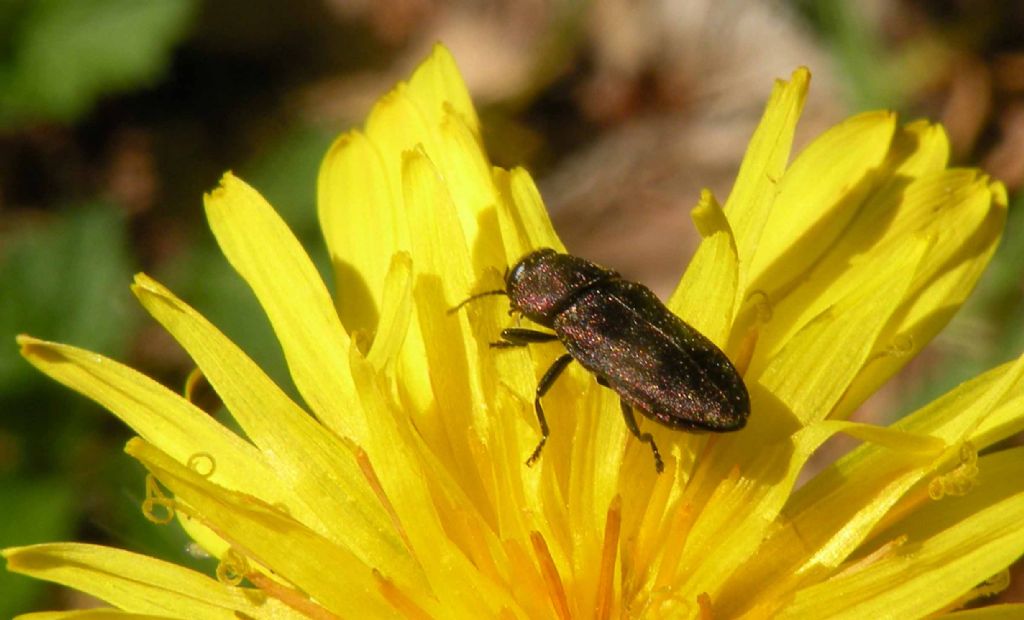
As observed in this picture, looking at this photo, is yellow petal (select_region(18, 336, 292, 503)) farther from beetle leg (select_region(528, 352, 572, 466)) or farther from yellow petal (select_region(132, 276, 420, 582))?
beetle leg (select_region(528, 352, 572, 466))

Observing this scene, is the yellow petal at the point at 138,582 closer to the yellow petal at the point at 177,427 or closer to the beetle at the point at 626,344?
the yellow petal at the point at 177,427

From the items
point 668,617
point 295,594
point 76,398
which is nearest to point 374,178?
point 295,594

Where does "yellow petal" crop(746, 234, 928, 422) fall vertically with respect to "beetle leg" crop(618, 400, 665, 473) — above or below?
above

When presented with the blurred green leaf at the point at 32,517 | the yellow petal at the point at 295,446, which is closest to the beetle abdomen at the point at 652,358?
the yellow petal at the point at 295,446

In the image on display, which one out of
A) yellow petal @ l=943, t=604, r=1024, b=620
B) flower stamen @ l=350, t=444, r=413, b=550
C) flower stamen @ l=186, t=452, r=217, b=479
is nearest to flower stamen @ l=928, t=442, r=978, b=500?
yellow petal @ l=943, t=604, r=1024, b=620

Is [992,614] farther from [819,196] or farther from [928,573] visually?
[819,196]

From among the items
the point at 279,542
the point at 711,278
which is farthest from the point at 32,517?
the point at 711,278

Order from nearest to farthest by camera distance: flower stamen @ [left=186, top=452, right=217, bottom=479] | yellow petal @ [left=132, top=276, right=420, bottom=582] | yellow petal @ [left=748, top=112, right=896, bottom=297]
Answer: yellow petal @ [left=132, top=276, right=420, bottom=582] < flower stamen @ [left=186, top=452, right=217, bottom=479] < yellow petal @ [left=748, top=112, right=896, bottom=297]

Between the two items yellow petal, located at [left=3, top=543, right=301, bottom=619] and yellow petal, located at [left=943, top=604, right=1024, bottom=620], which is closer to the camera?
yellow petal, located at [left=943, top=604, right=1024, bottom=620]
